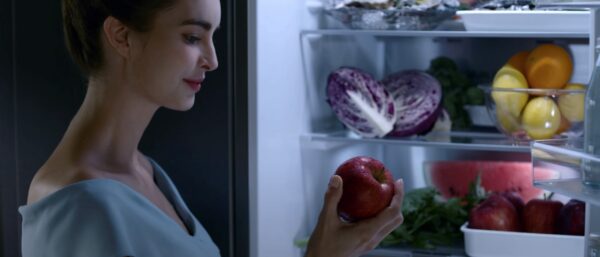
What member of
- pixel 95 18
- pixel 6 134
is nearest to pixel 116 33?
pixel 95 18

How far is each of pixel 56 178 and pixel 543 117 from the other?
1.19 metres

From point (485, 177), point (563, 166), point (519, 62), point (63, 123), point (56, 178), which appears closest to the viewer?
point (563, 166)

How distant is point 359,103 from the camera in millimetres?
2350

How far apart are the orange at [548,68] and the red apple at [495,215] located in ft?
1.02

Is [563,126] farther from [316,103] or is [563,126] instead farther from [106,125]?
[106,125]

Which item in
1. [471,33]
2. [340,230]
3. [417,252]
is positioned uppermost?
[471,33]

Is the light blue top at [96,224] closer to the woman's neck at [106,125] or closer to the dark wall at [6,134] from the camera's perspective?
the woman's neck at [106,125]

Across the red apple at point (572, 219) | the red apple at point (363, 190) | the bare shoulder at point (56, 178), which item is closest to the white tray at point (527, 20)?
the red apple at point (572, 219)

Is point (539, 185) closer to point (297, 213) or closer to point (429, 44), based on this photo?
point (297, 213)

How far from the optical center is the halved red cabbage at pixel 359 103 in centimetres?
234

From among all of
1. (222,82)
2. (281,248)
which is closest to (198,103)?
(222,82)

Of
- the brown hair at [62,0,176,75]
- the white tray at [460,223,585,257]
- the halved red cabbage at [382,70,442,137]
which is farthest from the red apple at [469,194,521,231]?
the brown hair at [62,0,176,75]

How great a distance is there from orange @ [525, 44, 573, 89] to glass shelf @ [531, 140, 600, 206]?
30.1 inches

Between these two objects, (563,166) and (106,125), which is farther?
(106,125)
